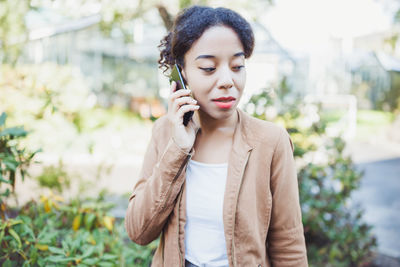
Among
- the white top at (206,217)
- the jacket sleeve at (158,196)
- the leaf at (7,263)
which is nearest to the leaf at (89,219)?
the leaf at (7,263)

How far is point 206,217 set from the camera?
Result: 1507mm

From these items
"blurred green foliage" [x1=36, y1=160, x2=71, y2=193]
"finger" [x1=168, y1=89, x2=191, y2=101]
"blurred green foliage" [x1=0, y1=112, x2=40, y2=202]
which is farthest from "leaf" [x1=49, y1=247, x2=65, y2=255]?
"blurred green foliage" [x1=36, y1=160, x2=71, y2=193]

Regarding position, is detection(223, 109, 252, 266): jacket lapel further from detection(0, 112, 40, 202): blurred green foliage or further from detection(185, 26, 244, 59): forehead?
detection(0, 112, 40, 202): blurred green foliage

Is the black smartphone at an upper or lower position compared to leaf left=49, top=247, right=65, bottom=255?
upper

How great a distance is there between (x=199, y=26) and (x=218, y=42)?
110 mm

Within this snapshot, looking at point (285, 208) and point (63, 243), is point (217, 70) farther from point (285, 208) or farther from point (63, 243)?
point (63, 243)

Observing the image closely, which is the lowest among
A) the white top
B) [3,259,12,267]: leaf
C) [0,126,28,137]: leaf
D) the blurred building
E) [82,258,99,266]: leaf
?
[82,258,99,266]: leaf

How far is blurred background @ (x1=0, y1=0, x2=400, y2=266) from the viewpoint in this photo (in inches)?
94.6

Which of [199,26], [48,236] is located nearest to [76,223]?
→ [48,236]

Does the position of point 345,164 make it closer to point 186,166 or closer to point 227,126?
point 227,126

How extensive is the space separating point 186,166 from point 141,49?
55.0 ft

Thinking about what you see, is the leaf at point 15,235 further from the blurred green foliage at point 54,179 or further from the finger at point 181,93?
the blurred green foliage at point 54,179

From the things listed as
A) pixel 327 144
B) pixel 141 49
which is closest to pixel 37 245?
pixel 327 144

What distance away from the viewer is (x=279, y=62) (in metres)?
15.7
